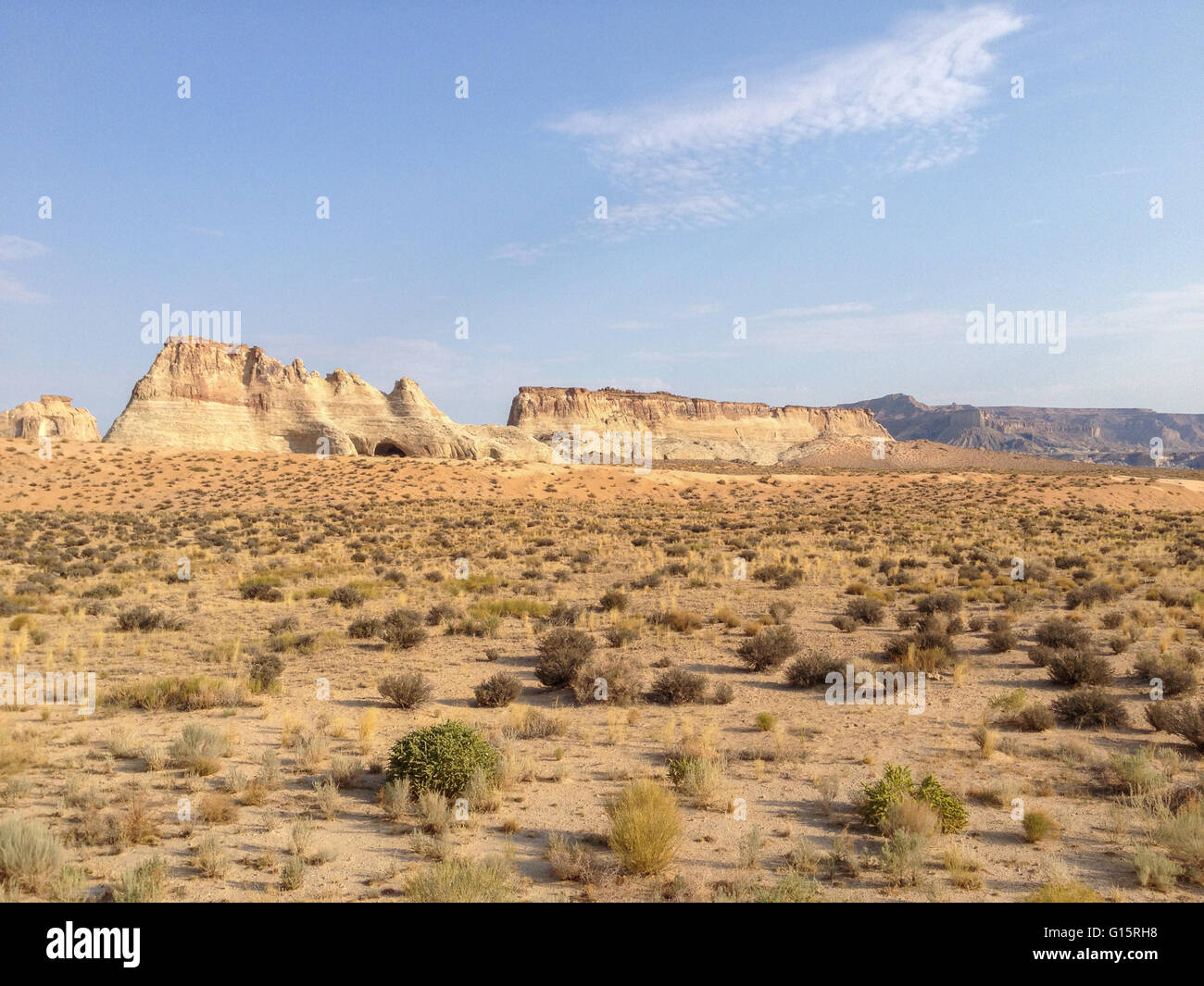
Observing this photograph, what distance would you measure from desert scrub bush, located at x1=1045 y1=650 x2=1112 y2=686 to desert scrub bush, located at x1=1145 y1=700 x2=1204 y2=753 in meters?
1.40

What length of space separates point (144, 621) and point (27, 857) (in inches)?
383

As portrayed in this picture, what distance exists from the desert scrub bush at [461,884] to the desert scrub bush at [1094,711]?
7.32m

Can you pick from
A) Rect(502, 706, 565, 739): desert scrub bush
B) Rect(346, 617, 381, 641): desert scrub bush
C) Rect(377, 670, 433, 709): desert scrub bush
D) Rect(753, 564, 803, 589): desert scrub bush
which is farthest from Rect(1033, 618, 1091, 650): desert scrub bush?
Rect(346, 617, 381, 641): desert scrub bush

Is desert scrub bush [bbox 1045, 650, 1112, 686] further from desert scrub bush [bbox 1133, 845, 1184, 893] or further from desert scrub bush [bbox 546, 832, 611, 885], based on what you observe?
desert scrub bush [bbox 546, 832, 611, 885]

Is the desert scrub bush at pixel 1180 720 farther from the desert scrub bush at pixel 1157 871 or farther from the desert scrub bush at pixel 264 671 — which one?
the desert scrub bush at pixel 264 671

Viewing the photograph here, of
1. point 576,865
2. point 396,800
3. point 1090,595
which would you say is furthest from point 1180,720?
point 1090,595

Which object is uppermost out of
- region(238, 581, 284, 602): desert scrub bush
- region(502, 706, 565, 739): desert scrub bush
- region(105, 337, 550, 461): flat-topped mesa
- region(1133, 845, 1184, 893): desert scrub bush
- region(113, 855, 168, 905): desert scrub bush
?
region(105, 337, 550, 461): flat-topped mesa

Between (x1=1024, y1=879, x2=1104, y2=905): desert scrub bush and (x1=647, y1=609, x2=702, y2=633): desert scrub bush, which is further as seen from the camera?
(x1=647, y1=609, x2=702, y2=633): desert scrub bush

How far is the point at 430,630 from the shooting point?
1381 centimetres

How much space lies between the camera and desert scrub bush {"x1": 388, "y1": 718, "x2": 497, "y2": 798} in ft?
20.9

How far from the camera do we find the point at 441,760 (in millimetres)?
6480

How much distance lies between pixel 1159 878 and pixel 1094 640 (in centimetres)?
879
